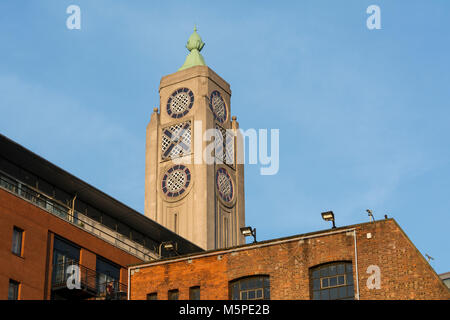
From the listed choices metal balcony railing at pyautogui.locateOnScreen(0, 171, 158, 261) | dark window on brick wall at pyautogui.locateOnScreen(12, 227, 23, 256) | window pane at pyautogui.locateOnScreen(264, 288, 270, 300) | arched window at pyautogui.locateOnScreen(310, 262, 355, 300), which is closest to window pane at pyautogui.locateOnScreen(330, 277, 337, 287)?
arched window at pyautogui.locateOnScreen(310, 262, 355, 300)

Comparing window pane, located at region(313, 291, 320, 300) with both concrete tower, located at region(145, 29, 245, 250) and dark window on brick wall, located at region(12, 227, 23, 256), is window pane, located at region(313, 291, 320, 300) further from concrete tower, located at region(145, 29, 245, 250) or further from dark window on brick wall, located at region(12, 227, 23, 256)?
concrete tower, located at region(145, 29, 245, 250)

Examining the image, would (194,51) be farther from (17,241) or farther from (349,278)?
(349,278)

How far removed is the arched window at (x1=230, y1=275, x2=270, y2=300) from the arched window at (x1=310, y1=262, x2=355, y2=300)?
7.55 feet

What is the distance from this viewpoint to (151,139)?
108 m

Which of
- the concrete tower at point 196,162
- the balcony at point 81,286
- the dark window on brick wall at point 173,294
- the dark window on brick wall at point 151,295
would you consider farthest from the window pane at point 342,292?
the concrete tower at point 196,162

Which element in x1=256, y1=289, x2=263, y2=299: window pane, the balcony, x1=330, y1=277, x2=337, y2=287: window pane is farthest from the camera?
the balcony

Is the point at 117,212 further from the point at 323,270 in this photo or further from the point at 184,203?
the point at 184,203

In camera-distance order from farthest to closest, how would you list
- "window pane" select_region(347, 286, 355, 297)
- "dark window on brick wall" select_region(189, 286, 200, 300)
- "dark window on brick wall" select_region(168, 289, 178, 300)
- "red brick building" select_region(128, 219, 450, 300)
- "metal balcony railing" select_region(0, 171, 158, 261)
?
1. "metal balcony railing" select_region(0, 171, 158, 261)
2. "dark window on brick wall" select_region(168, 289, 178, 300)
3. "dark window on brick wall" select_region(189, 286, 200, 300)
4. "window pane" select_region(347, 286, 355, 297)
5. "red brick building" select_region(128, 219, 450, 300)

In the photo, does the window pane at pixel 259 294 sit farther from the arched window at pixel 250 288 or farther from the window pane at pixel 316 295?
the window pane at pixel 316 295

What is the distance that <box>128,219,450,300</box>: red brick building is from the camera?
40.5 metres

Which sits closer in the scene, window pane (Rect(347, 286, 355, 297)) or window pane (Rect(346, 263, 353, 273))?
window pane (Rect(347, 286, 355, 297))

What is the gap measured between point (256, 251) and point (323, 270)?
3439 millimetres

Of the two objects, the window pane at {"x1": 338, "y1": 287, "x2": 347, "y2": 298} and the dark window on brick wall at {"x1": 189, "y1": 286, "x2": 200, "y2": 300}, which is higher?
the dark window on brick wall at {"x1": 189, "y1": 286, "x2": 200, "y2": 300}
